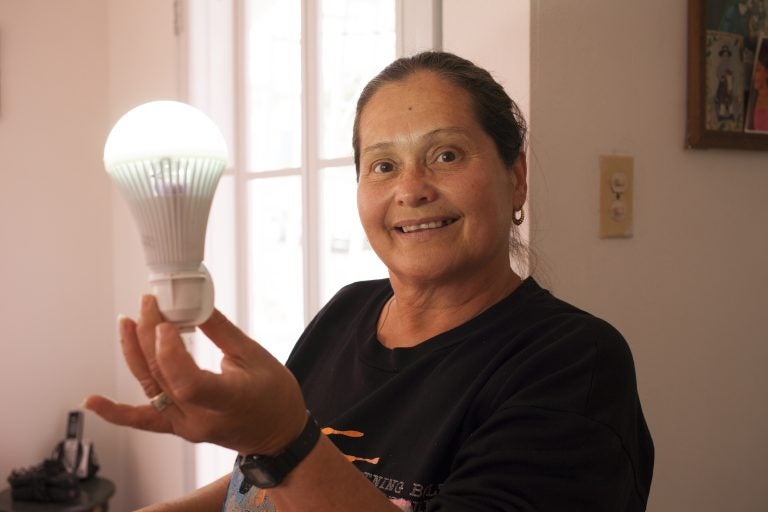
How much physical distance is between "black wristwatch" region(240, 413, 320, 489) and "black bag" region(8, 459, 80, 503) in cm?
206

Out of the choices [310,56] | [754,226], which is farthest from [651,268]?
[310,56]

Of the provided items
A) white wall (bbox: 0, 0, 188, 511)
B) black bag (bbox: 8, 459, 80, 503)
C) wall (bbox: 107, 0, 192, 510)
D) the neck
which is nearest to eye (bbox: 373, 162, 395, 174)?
the neck

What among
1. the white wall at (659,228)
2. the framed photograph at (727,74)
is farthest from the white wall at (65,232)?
the framed photograph at (727,74)

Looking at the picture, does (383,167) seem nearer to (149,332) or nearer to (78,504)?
(149,332)

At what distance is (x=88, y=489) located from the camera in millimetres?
2506

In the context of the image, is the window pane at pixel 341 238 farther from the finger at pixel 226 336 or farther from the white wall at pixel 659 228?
the finger at pixel 226 336

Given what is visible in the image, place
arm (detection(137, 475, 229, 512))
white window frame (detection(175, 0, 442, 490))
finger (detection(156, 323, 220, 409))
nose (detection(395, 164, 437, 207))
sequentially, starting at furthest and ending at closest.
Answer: white window frame (detection(175, 0, 442, 490)) → arm (detection(137, 475, 229, 512)) → nose (detection(395, 164, 437, 207)) → finger (detection(156, 323, 220, 409))

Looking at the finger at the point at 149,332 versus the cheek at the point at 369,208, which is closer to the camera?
the finger at the point at 149,332

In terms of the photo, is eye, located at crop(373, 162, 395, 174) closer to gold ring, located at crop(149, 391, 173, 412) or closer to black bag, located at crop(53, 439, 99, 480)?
gold ring, located at crop(149, 391, 173, 412)

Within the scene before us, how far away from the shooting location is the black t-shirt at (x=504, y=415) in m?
0.66

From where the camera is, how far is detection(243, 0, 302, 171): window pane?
70.1 inches

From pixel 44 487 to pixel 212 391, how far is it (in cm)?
218

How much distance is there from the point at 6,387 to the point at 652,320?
237cm

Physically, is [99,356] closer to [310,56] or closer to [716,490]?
[310,56]
